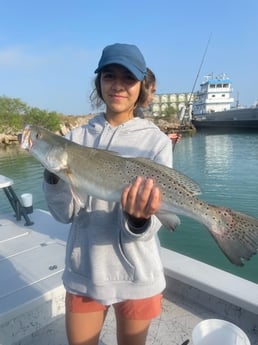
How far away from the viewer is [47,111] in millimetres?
62250

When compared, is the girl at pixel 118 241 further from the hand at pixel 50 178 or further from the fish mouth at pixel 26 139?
the fish mouth at pixel 26 139

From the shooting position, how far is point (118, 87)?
7.50ft

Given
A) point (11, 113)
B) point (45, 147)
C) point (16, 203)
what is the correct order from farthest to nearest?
1. point (11, 113)
2. point (16, 203)
3. point (45, 147)

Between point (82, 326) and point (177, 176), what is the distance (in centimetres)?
122

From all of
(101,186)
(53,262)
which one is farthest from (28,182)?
(101,186)

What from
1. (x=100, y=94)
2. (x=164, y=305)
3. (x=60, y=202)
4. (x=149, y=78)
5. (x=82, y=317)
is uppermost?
(x=149, y=78)

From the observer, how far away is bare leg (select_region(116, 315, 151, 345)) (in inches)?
87.7

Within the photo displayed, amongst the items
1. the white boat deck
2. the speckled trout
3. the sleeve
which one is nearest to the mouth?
the speckled trout

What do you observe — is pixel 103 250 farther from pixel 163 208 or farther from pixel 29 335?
pixel 29 335

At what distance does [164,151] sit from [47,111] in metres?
63.0

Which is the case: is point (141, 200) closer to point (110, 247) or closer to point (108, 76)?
point (110, 247)

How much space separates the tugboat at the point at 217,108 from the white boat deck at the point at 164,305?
53.2 m

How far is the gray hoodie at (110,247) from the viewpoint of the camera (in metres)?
2.14

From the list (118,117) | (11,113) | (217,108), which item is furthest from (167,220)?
(217,108)
